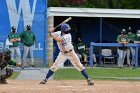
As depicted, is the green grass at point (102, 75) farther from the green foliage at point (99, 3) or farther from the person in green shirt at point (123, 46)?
the green foliage at point (99, 3)

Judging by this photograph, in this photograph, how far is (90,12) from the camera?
24.6 m

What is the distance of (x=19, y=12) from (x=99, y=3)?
13261mm

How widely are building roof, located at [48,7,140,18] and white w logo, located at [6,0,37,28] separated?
3.40ft

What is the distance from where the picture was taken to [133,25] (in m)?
28.1

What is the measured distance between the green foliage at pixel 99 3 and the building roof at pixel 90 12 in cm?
1036

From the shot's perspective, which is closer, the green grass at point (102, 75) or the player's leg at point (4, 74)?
the player's leg at point (4, 74)

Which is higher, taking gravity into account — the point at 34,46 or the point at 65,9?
the point at 65,9

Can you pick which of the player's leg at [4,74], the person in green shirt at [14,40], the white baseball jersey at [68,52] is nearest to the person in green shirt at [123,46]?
the person in green shirt at [14,40]

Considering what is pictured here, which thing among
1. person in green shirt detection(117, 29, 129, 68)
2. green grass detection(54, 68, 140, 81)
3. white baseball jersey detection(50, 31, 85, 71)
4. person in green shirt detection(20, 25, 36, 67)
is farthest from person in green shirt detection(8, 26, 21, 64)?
white baseball jersey detection(50, 31, 85, 71)

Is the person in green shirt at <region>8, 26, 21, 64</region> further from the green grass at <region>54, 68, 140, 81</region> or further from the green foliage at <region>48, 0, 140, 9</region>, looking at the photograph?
the green foliage at <region>48, 0, 140, 9</region>

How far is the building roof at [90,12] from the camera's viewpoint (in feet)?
79.7

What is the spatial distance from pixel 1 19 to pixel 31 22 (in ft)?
4.61

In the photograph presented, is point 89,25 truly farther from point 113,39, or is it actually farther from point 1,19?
point 1,19

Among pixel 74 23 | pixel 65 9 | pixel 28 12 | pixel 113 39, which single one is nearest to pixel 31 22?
pixel 28 12
